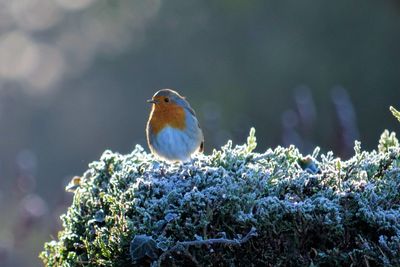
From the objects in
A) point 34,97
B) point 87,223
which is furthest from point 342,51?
point 87,223

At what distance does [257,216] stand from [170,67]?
28.5 feet

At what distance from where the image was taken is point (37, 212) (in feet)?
18.4

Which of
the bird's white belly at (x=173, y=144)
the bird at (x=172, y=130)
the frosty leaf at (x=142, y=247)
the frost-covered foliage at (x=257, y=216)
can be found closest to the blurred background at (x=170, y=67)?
the bird at (x=172, y=130)

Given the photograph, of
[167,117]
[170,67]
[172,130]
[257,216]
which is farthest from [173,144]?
[170,67]

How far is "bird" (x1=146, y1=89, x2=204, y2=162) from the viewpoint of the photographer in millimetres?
4711

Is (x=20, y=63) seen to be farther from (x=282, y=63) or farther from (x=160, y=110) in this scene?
(x=160, y=110)

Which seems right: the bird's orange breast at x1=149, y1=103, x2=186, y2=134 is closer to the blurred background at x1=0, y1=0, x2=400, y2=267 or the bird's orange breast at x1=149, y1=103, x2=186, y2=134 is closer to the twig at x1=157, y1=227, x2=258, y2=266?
the twig at x1=157, y1=227, x2=258, y2=266

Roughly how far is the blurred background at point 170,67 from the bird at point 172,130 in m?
4.40

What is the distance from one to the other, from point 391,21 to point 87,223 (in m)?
8.65

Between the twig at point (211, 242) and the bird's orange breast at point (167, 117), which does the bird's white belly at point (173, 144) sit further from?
the twig at point (211, 242)

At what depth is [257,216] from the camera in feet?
7.65

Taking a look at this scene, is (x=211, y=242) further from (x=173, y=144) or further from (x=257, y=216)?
(x=173, y=144)

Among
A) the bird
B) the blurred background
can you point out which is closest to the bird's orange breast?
the bird

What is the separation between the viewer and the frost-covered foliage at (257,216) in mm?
2277
